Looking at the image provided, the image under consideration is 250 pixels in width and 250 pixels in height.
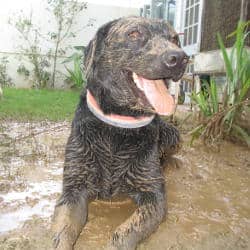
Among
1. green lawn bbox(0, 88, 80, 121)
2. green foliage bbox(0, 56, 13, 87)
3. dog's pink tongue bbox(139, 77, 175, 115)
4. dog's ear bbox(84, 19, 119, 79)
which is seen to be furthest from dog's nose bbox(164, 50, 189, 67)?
green foliage bbox(0, 56, 13, 87)

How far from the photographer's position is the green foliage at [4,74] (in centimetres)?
1270

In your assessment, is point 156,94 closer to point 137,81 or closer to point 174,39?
point 137,81

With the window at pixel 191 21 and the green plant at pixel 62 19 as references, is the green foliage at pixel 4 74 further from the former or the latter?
the window at pixel 191 21

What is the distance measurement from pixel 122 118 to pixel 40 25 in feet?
38.7

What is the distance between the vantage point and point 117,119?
245cm

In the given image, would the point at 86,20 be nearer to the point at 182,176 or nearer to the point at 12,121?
the point at 12,121

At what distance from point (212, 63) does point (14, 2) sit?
30.7ft

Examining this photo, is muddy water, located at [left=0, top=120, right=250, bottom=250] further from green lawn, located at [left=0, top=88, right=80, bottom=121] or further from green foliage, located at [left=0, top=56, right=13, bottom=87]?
green foliage, located at [left=0, top=56, right=13, bottom=87]

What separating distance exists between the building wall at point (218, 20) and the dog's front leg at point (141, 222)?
342 cm

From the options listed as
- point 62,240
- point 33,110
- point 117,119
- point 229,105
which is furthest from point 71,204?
point 33,110

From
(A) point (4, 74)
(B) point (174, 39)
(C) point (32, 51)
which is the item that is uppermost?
(B) point (174, 39)

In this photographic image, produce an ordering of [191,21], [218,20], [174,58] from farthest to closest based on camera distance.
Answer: [191,21] → [218,20] → [174,58]

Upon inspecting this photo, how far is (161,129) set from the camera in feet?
10.4

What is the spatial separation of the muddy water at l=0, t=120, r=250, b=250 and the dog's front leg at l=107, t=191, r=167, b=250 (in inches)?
2.5
